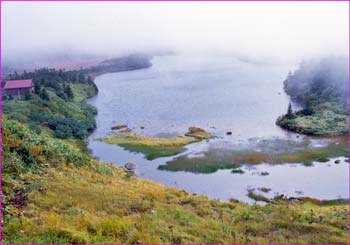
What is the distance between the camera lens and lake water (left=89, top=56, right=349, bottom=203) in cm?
3669

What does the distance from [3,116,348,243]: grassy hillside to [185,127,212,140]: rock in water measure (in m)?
38.7

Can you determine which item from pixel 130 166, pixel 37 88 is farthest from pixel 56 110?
pixel 130 166

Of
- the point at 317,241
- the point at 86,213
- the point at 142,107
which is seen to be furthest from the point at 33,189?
the point at 142,107

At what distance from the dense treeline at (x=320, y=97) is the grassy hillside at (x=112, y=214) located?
1794 inches

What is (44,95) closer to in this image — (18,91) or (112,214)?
(18,91)

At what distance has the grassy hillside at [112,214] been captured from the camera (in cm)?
1051

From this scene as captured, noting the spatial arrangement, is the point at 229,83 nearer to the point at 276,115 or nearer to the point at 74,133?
the point at 276,115

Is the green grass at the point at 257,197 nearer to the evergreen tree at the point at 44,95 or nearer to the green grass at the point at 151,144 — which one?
the green grass at the point at 151,144

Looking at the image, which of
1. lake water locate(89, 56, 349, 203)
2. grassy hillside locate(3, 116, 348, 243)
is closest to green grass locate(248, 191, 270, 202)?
lake water locate(89, 56, 349, 203)

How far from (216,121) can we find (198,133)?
340 inches

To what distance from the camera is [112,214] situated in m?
13.0

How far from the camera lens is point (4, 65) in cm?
15100

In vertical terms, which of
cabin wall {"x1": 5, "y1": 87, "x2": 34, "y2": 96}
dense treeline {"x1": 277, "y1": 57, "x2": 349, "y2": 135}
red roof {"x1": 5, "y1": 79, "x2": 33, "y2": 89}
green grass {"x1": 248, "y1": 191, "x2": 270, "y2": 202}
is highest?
red roof {"x1": 5, "y1": 79, "x2": 33, "y2": 89}

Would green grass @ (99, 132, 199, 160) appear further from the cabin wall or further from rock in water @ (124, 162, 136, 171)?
the cabin wall
